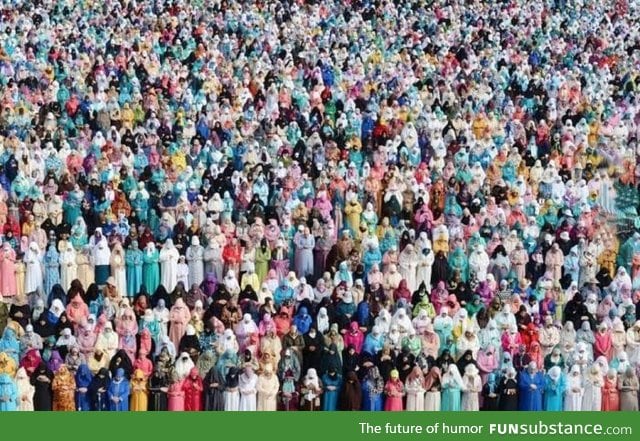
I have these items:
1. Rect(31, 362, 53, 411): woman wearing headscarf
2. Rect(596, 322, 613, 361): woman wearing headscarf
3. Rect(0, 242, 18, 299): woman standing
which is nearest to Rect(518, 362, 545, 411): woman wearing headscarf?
Rect(596, 322, 613, 361): woman wearing headscarf

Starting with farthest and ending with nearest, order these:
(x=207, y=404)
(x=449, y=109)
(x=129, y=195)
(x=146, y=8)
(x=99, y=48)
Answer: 1. (x=146, y=8)
2. (x=99, y=48)
3. (x=449, y=109)
4. (x=129, y=195)
5. (x=207, y=404)

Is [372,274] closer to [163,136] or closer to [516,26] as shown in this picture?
[163,136]

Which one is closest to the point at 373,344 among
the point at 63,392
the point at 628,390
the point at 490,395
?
the point at 490,395

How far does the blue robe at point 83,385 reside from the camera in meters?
19.7

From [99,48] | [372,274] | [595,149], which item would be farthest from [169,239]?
[99,48]

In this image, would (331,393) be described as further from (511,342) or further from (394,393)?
(511,342)

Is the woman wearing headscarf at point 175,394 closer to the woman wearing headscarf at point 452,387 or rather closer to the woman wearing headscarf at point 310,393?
the woman wearing headscarf at point 310,393

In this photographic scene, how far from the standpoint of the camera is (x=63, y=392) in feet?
64.4

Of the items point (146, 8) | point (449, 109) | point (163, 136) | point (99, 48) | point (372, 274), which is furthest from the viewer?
point (146, 8)

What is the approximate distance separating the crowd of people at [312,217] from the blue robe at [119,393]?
0.03m

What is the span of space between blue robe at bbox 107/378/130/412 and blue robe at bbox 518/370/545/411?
4.28m

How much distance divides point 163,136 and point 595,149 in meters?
6.72

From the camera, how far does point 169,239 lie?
23688 mm

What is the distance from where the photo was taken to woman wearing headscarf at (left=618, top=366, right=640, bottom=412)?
20.1 metres
